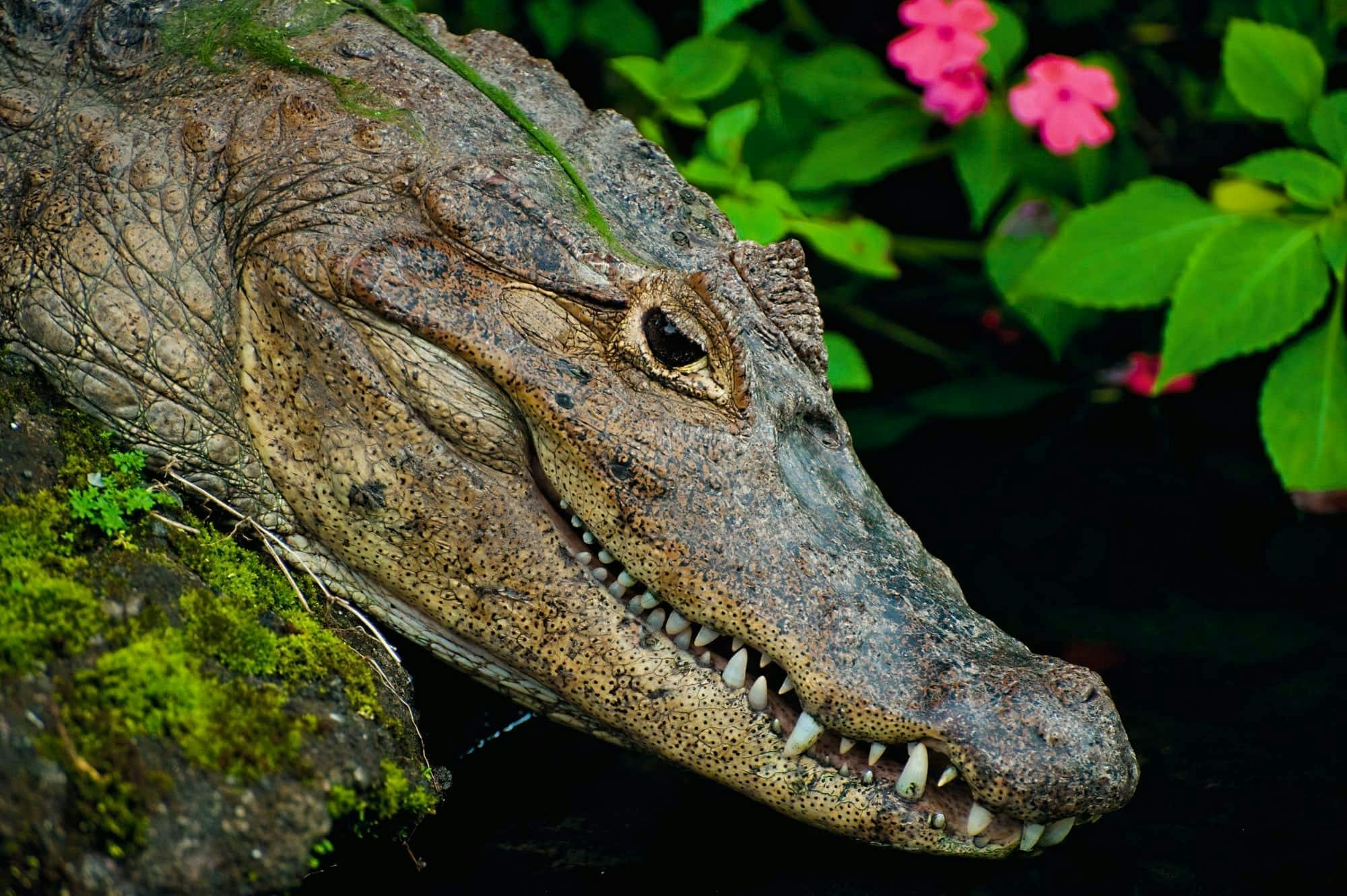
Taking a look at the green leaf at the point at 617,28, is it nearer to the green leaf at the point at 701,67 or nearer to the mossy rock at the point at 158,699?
the green leaf at the point at 701,67

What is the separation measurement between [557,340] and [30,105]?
150cm

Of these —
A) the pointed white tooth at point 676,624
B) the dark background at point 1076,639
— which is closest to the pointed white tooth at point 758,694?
the pointed white tooth at point 676,624

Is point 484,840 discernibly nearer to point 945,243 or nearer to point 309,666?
point 309,666

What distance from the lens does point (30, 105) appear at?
3.32 m

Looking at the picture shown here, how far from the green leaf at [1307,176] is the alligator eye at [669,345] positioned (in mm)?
2657

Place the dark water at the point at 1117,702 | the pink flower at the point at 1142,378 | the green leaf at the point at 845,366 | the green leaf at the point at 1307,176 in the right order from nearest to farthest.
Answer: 1. the dark water at the point at 1117,702
2. the green leaf at the point at 845,366
3. the green leaf at the point at 1307,176
4. the pink flower at the point at 1142,378

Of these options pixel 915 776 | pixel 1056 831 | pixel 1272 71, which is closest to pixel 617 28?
pixel 1272 71

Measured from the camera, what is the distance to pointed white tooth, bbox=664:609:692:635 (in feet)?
9.57

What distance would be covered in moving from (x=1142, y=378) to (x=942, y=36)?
1.69 meters

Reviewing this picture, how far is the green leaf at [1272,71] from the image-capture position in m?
4.83

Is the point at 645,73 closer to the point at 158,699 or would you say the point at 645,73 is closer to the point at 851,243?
the point at 851,243

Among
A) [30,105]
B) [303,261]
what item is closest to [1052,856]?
[303,261]

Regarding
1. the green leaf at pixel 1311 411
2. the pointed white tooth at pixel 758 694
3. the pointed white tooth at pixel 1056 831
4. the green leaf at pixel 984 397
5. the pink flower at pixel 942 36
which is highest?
the pink flower at pixel 942 36

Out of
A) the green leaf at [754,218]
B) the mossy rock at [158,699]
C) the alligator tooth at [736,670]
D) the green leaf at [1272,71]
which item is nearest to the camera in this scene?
the mossy rock at [158,699]
